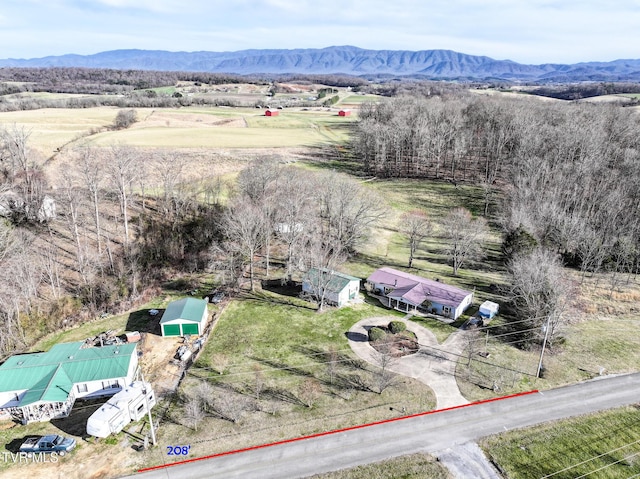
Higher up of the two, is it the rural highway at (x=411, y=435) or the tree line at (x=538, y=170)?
the tree line at (x=538, y=170)

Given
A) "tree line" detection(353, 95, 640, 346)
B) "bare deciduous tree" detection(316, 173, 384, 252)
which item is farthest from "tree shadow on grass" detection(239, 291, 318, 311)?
"tree line" detection(353, 95, 640, 346)

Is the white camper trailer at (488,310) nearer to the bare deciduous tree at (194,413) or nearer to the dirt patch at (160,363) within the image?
the bare deciduous tree at (194,413)

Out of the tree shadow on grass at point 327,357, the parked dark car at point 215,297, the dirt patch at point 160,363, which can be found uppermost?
the parked dark car at point 215,297

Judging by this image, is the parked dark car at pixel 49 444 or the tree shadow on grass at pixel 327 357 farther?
the tree shadow on grass at pixel 327 357

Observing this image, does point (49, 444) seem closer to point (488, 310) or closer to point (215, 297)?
point (215, 297)

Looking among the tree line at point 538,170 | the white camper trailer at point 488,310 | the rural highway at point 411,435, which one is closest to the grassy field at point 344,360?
the rural highway at point 411,435

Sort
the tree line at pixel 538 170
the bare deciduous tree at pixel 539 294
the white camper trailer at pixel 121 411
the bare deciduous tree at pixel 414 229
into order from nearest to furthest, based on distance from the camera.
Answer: the white camper trailer at pixel 121 411, the bare deciduous tree at pixel 539 294, the tree line at pixel 538 170, the bare deciduous tree at pixel 414 229

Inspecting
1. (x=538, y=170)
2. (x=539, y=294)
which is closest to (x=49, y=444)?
(x=539, y=294)
